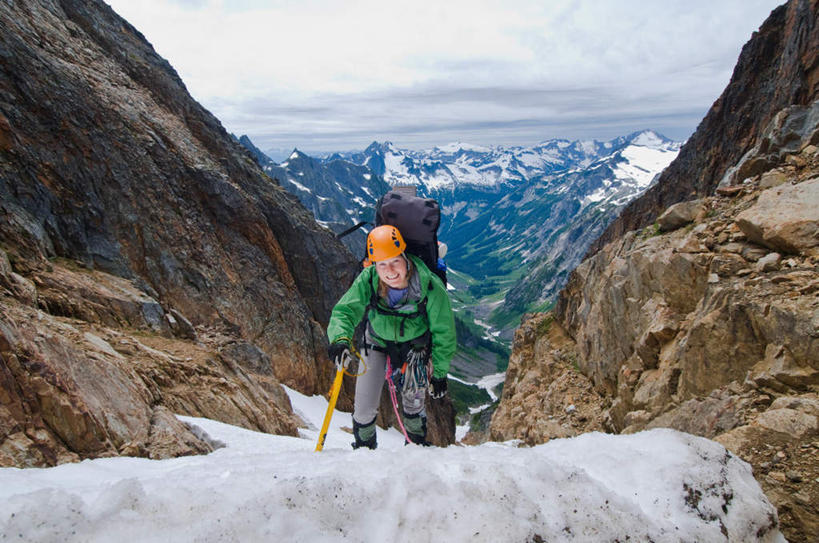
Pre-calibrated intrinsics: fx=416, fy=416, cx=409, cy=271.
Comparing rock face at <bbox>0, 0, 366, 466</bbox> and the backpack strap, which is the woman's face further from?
rock face at <bbox>0, 0, 366, 466</bbox>

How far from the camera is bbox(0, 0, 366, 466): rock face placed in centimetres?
761

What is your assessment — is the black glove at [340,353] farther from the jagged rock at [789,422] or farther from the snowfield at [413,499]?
the jagged rock at [789,422]

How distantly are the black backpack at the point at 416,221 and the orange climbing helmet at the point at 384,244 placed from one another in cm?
59

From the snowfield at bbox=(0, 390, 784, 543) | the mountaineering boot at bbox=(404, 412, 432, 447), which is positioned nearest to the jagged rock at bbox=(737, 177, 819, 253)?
the snowfield at bbox=(0, 390, 784, 543)

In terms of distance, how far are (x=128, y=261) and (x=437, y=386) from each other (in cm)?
2567

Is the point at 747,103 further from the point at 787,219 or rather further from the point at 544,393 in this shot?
the point at 787,219

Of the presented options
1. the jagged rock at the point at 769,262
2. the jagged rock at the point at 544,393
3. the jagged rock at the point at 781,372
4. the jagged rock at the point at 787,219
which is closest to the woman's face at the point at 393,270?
the jagged rock at the point at 781,372

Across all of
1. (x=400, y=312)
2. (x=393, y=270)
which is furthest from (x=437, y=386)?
(x=393, y=270)

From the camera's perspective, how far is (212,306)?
30844mm

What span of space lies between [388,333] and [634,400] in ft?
27.9

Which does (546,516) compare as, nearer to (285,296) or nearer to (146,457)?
(146,457)

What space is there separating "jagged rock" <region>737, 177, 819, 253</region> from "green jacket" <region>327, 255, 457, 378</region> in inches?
297

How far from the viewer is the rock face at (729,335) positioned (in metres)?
6.05

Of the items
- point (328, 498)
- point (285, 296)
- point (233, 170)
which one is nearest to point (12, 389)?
point (328, 498)
